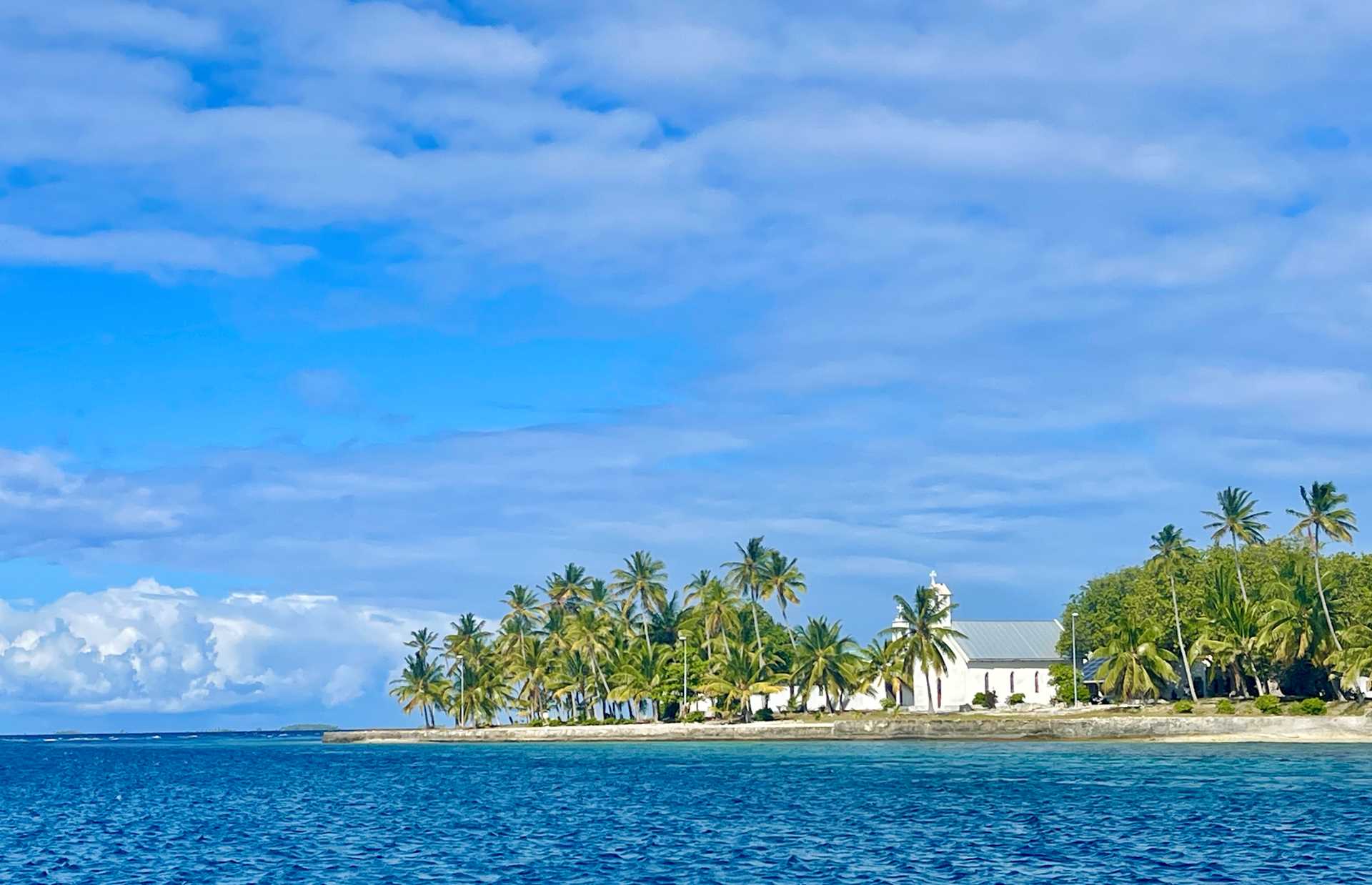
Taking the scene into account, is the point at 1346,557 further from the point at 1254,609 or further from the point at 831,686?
the point at 831,686

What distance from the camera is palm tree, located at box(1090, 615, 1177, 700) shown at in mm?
109875

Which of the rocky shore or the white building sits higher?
the white building

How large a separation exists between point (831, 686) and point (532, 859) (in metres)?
88.5

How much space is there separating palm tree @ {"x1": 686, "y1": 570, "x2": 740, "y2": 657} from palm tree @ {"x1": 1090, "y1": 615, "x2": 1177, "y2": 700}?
119 feet

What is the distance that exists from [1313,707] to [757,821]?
195 feet

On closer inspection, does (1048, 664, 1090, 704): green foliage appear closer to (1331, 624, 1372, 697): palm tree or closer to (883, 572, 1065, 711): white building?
(883, 572, 1065, 711): white building

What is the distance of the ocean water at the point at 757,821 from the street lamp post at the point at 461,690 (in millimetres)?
65414

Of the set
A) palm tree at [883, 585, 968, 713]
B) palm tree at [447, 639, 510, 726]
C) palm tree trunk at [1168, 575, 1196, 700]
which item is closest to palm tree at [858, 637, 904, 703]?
palm tree at [883, 585, 968, 713]

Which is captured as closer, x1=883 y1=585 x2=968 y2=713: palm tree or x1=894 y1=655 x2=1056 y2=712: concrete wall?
x1=883 y1=585 x2=968 y2=713: palm tree

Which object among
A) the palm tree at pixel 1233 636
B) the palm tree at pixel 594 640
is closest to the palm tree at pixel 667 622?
the palm tree at pixel 594 640

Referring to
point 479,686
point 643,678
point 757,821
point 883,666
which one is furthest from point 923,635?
point 757,821

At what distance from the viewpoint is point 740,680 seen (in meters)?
128

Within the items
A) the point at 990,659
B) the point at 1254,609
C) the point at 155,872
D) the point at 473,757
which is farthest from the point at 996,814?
the point at 990,659

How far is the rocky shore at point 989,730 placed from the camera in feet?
303
